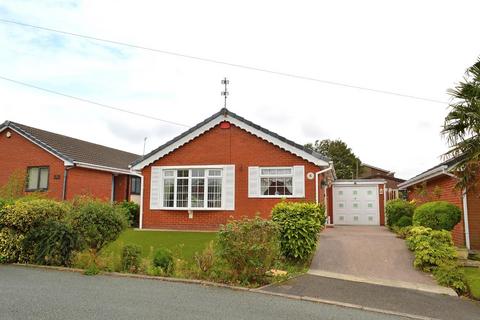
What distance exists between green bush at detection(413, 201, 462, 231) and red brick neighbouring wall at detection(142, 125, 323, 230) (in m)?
4.65

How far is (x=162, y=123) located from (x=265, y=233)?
2076 centimetres

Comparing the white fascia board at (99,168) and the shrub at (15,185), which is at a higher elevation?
the white fascia board at (99,168)

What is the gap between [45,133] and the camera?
82.6 feet

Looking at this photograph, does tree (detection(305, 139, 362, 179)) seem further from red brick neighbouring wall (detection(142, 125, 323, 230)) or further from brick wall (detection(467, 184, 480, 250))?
brick wall (detection(467, 184, 480, 250))

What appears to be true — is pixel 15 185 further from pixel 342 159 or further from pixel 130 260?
pixel 342 159

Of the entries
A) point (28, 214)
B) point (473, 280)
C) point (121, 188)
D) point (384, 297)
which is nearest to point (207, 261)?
point (384, 297)

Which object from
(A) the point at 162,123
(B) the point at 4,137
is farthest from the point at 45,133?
(A) the point at 162,123

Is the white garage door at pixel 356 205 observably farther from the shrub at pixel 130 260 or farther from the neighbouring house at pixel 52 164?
the shrub at pixel 130 260

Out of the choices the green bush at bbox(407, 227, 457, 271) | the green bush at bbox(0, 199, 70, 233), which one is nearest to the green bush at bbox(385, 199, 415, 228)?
the green bush at bbox(407, 227, 457, 271)

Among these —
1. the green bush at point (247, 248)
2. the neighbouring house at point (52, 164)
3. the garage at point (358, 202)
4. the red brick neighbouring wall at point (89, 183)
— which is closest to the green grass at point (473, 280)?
the green bush at point (247, 248)

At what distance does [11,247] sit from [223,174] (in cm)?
937

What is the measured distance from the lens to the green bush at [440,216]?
12938 millimetres

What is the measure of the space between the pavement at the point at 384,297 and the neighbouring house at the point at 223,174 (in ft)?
26.3

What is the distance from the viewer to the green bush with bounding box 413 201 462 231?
42.4ft
